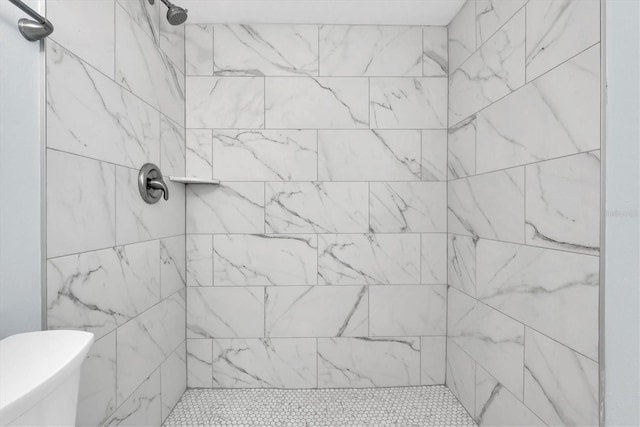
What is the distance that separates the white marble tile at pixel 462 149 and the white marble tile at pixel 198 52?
1.30 meters

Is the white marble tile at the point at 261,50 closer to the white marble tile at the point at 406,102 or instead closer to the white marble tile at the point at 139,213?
the white marble tile at the point at 406,102

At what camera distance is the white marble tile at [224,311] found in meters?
1.73

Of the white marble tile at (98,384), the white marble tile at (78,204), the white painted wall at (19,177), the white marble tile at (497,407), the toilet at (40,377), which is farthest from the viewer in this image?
the white marble tile at (497,407)

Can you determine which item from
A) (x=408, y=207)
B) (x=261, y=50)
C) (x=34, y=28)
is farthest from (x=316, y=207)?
(x=34, y=28)

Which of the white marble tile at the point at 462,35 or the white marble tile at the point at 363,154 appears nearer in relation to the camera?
the white marble tile at the point at 462,35

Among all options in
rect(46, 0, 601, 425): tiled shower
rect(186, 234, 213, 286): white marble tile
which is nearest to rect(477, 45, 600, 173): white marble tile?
rect(46, 0, 601, 425): tiled shower

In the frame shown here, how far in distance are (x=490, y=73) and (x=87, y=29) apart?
4.73 feet

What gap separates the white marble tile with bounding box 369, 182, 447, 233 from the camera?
1.74 metres

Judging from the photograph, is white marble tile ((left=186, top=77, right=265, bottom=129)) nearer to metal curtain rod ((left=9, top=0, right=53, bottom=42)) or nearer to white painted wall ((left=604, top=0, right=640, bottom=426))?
metal curtain rod ((left=9, top=0, right=53, bottom=42))

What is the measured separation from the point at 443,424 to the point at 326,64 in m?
1.82

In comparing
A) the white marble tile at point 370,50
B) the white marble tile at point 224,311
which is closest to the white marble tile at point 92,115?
the white marble tile at point 224,311

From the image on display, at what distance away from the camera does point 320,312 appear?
1.74 meters

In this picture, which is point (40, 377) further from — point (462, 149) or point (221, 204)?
point (462, 149)

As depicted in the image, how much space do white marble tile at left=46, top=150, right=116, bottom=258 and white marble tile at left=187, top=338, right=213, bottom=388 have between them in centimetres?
87
